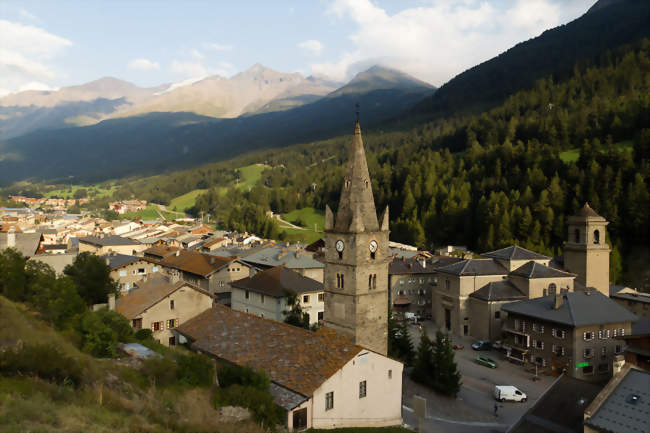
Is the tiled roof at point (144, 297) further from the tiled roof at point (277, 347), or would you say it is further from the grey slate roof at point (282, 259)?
the grey slate roof at point (282, 259)

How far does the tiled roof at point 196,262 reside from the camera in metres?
68.4

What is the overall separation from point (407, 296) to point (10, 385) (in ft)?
198

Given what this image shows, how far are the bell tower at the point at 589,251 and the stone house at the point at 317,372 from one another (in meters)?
41.3

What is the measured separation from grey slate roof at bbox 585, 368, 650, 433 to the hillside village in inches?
7.8

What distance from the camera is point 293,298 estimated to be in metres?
49.8

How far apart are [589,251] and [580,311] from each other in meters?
19.2

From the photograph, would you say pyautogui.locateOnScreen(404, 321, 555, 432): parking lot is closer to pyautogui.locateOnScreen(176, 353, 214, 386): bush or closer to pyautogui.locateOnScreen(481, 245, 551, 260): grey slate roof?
pyautogui.locateOnScreen(176, 353, 214, 386): bush

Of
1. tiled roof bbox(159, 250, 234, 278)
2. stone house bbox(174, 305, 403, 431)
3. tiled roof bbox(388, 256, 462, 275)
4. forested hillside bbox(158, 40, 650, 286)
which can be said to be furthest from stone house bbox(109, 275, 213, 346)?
forested hillside bbox(158, 40, 650, 286)

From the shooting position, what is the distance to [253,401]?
24.0 meters

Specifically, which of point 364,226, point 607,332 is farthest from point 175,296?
point 607,332

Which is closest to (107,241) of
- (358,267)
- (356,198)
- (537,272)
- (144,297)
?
(144,297)

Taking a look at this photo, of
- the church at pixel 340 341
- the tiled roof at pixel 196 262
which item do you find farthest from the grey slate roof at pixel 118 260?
the church at pixel 340 341

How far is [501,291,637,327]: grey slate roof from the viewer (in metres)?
45.3

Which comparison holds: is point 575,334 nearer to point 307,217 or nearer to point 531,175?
point 531,175
